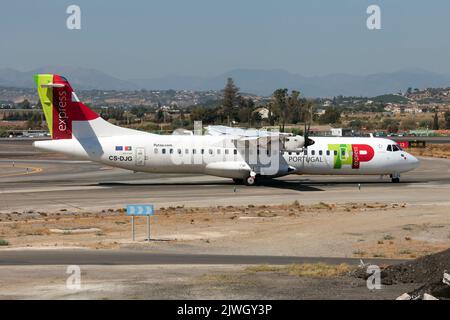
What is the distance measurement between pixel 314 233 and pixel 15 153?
6418 cm

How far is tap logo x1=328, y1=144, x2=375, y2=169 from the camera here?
5250cm

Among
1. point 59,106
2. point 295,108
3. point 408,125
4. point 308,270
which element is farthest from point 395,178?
point 408,125

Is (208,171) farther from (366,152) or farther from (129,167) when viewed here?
(366,152)

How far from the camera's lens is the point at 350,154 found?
5269cm

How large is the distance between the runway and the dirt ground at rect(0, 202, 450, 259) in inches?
114

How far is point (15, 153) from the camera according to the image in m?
89.9

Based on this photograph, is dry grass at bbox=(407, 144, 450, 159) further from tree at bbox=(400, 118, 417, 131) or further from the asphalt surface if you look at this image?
tree at bbox=(400, 118, 417, 131)

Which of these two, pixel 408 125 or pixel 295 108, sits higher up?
pixel 295 108

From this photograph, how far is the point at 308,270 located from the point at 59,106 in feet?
98.0

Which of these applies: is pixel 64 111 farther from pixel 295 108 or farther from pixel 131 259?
pixel 295 108

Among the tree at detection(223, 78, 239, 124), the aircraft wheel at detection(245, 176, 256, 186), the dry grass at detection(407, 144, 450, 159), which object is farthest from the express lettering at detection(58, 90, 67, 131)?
the tree at detection(223, 78, 239, 124)

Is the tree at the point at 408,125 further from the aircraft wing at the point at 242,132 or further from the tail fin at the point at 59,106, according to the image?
the tail fin at the point at 59,106

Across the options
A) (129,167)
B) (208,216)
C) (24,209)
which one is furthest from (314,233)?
(129,167)
